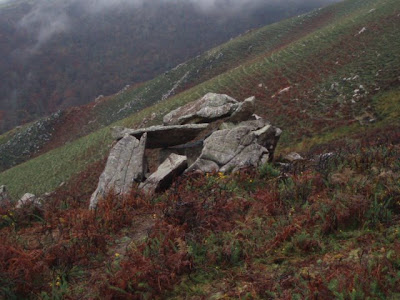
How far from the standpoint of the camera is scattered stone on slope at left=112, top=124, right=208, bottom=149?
54.3 feet

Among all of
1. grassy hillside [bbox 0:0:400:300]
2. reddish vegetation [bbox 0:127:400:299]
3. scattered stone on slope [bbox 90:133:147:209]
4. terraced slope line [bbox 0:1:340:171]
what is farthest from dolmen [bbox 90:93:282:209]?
terraced slope line [bbox 0:1:340:171]

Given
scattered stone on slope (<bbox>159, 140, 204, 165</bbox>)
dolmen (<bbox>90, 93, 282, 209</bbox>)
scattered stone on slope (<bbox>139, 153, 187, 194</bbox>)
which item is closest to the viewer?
scattered stone on slope (<bbox>139, 153, 187, 194</bbox>)

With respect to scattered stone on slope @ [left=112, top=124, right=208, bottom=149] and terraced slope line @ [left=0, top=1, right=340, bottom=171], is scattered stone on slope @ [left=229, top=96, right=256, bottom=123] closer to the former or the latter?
scattered stone on slope @ [left=112, top=124, right=208, bottom=149]

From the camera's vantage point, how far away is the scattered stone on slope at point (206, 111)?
19.2 meters

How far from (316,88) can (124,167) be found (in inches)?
1055

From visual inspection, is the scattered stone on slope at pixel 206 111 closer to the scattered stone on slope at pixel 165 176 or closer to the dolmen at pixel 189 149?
the dolmen at pixel 189 149

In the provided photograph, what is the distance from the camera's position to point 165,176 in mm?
11703

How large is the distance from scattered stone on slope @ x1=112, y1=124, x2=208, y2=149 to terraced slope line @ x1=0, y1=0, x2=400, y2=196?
39.6 feet

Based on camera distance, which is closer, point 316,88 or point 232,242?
point 232,242

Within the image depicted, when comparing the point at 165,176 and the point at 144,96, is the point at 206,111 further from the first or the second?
the point at 144,96

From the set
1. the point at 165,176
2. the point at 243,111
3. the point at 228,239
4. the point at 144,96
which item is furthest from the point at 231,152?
the point at 144,96

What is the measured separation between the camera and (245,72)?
49500 mm

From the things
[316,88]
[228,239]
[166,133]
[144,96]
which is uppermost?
[228,239]

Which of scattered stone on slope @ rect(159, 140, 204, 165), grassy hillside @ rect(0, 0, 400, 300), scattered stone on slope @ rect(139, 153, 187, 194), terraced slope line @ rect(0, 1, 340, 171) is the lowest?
terraced slope line @ rect(0, 1, 340, 171)
